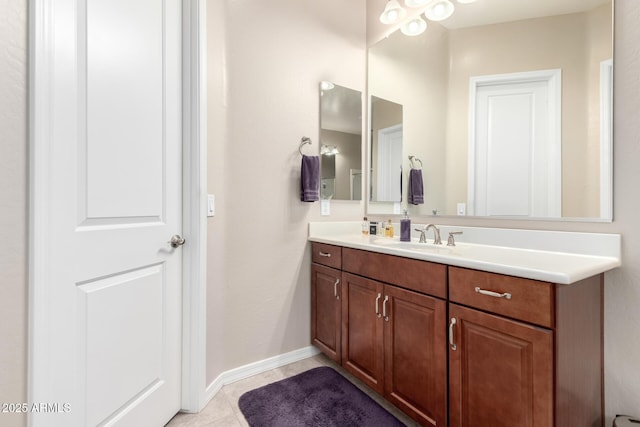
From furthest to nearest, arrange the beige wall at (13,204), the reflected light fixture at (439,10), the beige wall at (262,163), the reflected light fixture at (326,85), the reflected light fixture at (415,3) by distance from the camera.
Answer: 1. the reflected light fixture at (326,85)
2. the reflected light fixture at (415,3)
3. the reflected light fixture at (439,10)
4. the beige wall at (262,163)
5. the beige wall at (13,204)

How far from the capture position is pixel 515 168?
1502 millimetres

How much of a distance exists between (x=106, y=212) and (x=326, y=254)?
1254 millimetres

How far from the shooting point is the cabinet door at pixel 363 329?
1.53 m

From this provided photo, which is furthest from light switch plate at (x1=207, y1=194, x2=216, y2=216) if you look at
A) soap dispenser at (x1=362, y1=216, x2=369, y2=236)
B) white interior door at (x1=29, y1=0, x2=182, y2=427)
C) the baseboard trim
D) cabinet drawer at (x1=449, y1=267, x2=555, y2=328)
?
cabinet drawer at (x1=449, y1=267, x2=555, y2=328)

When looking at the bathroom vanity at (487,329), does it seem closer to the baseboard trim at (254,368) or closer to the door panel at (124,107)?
the baseboard trim at (254,368)

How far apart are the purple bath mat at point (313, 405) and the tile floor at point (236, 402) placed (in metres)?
0.04

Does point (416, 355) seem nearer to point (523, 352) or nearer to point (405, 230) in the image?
point (523, 352)

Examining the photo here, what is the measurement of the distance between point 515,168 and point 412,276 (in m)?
0.81

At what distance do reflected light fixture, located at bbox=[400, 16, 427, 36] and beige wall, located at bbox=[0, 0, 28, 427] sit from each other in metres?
2.05

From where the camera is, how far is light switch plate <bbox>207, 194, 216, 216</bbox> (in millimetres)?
1588

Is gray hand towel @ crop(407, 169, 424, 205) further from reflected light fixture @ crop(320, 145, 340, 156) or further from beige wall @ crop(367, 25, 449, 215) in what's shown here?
reflected light fixture @ crop(320, 145, 340, 156)

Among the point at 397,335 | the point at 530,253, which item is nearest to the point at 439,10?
the point at 530,253

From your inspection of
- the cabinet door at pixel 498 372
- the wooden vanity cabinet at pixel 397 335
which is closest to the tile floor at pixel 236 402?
the wooden vanity cabinet at pixel 397 335

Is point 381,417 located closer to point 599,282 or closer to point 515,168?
point 599,282
